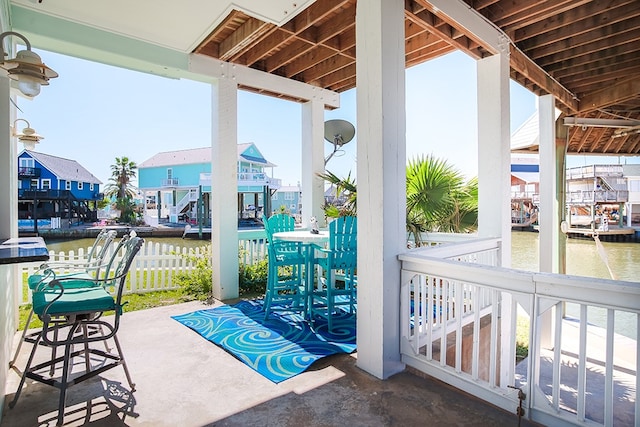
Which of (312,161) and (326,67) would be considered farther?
(312,161)

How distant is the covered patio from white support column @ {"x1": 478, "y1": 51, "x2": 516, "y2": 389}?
0.01 meters

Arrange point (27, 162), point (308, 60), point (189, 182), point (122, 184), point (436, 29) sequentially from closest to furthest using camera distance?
point (436, 29) < point (308, 60) < point (27, 162) < point (189, 182) < point (122, 184)

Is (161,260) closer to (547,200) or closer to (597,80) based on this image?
(547,200)

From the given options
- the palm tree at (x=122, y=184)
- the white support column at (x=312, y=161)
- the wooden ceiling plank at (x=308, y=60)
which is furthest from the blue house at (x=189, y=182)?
the wooden ceiling plank at (x=308, y=60)

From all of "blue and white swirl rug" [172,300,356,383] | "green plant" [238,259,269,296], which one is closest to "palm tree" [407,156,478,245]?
"blue and white swirl rug" [172,300,356,383]

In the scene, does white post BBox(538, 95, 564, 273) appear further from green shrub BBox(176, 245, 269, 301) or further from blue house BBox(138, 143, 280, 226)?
blue house BBox(138, 143, 280, 226)

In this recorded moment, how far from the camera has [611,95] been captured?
189 inches

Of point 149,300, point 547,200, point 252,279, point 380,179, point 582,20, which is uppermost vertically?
point 582,20

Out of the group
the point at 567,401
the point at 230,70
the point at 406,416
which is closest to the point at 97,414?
the point at 406,416

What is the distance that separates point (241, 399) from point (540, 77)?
504 centimetres

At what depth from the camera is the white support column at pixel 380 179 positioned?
2.29 meters

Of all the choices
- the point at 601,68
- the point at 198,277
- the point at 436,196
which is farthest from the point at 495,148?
the point at 198,277

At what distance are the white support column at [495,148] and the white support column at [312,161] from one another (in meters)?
2.45

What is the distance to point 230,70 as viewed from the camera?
4395 mm
